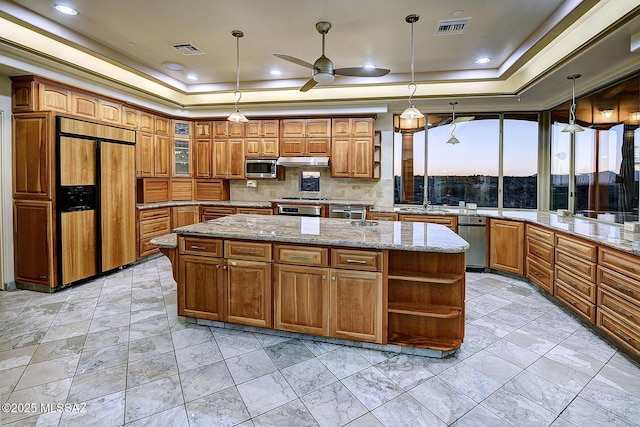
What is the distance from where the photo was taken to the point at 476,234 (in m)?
4.99

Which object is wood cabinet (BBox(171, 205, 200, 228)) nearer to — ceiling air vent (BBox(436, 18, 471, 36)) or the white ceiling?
the white ceiling

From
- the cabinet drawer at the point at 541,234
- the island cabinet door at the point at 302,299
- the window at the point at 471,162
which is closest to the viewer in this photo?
the island cabinet door at the point at 302,299

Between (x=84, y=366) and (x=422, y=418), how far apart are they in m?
2.33

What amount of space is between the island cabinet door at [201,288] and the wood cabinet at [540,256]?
3.57 meters

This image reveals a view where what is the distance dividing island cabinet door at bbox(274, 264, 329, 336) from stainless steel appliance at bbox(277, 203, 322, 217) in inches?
115

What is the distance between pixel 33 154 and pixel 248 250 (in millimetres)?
3056

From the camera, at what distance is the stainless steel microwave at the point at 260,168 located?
608cm

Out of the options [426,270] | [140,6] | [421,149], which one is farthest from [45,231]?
[421,149]

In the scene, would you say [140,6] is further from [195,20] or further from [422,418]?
[422,418]

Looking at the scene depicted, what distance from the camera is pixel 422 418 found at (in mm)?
1910

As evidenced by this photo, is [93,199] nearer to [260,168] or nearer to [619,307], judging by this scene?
[260,168]

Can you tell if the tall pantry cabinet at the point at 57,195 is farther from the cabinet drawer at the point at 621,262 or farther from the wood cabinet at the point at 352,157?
the cabinet drawer at the point at 621,262

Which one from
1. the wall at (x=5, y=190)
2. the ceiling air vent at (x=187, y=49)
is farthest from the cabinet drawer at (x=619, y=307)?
the wall at (x=5, y=190)

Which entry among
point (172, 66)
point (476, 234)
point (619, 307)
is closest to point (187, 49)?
point (172, 66)
